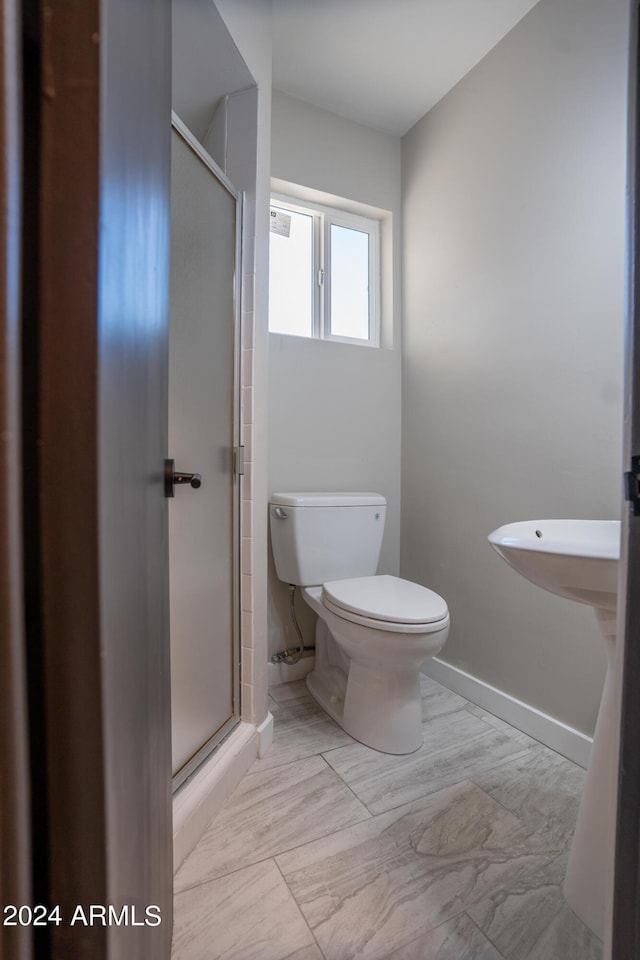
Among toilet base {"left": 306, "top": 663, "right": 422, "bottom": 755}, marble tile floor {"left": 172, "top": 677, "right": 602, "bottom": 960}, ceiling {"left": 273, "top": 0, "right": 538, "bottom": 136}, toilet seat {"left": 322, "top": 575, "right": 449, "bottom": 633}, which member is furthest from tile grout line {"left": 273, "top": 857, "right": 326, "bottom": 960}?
ceiling {"left": 273, "top": 0, "right": 538, "bottom": 136}

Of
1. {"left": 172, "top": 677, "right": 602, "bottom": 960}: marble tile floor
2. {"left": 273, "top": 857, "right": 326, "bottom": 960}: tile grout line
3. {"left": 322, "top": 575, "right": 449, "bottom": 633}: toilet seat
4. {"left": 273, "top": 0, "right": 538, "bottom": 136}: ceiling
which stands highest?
{"left": 273, "top": 0, "right": 538, "bottom": 136}: ceiling

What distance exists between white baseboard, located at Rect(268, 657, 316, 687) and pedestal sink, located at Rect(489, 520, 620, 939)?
1.12 metres

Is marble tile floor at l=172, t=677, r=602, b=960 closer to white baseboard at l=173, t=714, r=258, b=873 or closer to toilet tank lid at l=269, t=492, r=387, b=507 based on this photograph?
white baseboard at l=173, t=714, r=258, b=873

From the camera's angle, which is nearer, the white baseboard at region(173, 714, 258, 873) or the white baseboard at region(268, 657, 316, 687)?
the white baseboard at region(173, 714, 258, 873)

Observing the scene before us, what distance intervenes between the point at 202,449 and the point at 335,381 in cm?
95

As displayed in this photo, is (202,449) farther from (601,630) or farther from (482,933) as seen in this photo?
(482,933)

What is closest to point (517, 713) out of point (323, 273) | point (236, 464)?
point (236, 464)

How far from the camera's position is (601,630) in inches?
31.9

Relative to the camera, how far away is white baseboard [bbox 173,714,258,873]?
94cm

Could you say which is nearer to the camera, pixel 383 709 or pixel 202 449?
pixel 202 449

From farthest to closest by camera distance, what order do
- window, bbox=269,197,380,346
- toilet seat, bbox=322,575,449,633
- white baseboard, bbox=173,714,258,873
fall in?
window, bbox=269,197,380,346 < toilet seat, bbox=322,575,449,633 < white baseboard, bbox=173,714,258,873

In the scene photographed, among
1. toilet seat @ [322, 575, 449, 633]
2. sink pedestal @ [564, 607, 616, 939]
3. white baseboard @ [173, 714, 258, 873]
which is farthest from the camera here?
toilet seat @ [322, 575, 449, 633]

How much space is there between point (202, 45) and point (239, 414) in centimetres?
99

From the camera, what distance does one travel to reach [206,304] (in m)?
1.14
